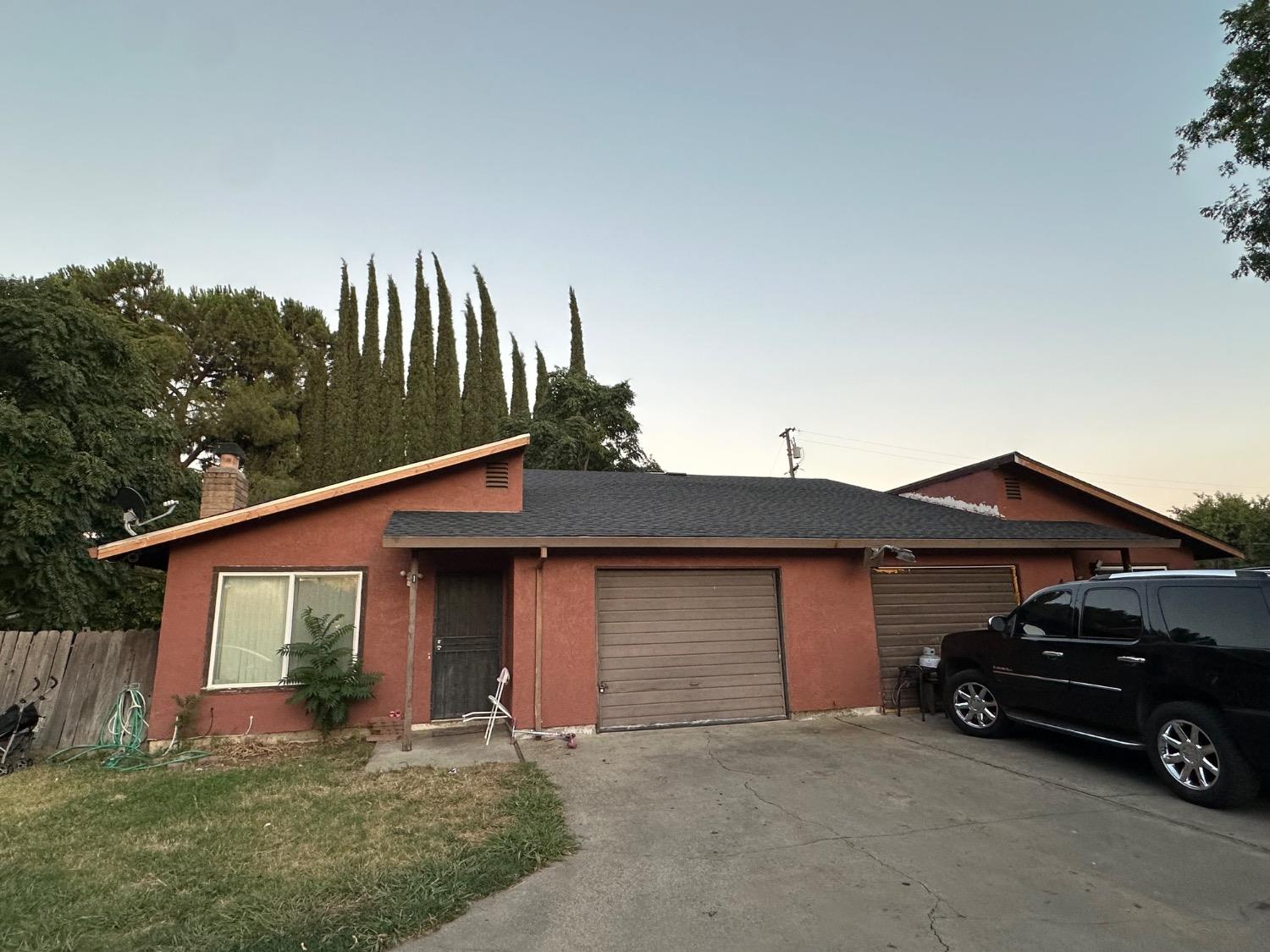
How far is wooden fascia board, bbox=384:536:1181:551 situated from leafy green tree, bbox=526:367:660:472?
15.8m

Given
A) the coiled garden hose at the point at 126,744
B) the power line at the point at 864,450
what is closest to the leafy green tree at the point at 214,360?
the coiled garden hose at the point at 126,744

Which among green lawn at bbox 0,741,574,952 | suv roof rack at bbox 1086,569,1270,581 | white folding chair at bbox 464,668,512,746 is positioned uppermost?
suv roof rack at bbox 1086,569,1270,581

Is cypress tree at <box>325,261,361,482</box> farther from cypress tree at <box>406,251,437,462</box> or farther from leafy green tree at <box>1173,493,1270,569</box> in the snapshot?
leafy green tree at <box>1173,493,1270,569</box>

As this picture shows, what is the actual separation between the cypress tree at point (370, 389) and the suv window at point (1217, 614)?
2786 centimetres

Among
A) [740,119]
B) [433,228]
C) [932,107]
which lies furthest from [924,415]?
[433,228]

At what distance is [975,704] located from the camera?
7.15m

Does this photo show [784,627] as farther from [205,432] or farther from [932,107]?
[205,432]

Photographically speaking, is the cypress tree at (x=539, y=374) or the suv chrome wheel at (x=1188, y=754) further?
the cypress tree at (x=539, y=374)

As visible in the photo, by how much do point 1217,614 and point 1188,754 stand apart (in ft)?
3.78

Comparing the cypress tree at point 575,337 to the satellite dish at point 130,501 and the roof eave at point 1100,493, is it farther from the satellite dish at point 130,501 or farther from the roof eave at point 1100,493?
the satellite dish at point 130,501

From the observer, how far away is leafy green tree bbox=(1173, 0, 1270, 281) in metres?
10.6

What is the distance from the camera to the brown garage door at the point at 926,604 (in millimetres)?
8734

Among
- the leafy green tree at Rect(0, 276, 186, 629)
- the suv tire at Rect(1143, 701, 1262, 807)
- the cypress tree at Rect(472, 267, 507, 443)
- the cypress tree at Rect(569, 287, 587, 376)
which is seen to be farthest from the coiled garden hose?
the cypress tree at Rect(569, 287, 587, 376)

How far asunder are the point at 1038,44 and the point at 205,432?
2531cm
